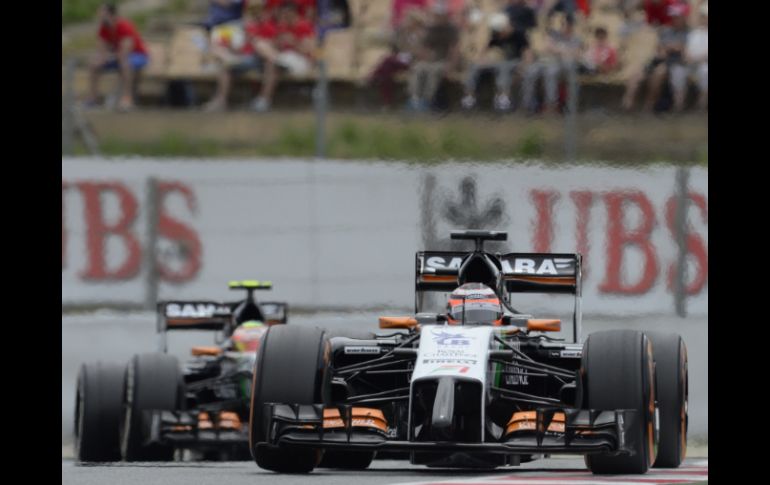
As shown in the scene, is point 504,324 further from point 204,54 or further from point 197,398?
point 204,54

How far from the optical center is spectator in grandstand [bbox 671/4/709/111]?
1548 centimetres

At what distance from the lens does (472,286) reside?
9.59 metres

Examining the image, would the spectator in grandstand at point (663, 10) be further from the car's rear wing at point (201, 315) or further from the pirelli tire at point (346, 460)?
the pirelli tire at point (346, 460)

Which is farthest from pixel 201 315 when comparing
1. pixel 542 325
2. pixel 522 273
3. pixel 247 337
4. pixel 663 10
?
pixel 663 10

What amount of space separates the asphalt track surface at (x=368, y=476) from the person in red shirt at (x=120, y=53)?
6816mm

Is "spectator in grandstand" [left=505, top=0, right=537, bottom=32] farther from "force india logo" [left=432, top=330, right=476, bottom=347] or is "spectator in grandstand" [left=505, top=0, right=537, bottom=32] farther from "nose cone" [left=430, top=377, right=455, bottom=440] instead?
"nose cone" [left=430, top=377, right=455, bottom=440]

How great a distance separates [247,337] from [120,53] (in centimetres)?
565

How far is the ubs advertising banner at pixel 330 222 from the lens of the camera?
46.0 ft

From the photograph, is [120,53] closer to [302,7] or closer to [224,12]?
[224,12]

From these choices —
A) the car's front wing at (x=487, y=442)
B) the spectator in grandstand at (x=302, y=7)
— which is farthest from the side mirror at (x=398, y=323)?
the spectator in grandstand at (x=302, y=7)

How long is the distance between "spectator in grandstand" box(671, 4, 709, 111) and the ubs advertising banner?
1617 millimetres

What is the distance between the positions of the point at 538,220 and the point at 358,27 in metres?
4.11
